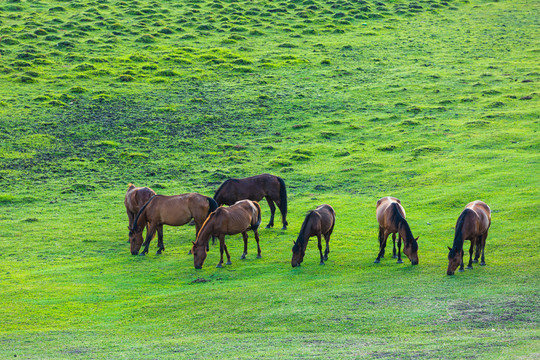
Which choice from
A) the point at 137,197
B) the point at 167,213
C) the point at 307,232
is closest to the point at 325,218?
the point at 307,232

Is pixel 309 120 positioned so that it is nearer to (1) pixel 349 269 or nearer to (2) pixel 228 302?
(1) pixel 349 269

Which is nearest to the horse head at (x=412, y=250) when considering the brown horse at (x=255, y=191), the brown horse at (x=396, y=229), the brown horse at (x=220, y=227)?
the brown horse at (x=396, y=229)

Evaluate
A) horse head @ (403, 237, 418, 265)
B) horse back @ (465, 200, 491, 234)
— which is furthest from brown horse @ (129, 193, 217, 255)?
horse back @ (465, 200, 491, 234)

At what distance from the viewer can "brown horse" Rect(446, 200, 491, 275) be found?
16250 mm

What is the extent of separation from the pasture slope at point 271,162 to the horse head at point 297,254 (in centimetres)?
41

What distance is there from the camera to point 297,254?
59.6 feet

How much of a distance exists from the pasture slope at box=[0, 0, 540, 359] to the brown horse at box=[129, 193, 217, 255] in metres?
0.69

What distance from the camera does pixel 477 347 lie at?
10.6 metres

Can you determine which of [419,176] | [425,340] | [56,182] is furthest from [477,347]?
[56,182]

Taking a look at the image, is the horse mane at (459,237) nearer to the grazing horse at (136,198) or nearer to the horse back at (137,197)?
the grazing horse at (136,198)

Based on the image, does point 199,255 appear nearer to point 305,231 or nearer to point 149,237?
point 149,237

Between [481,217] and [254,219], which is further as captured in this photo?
[254,219]

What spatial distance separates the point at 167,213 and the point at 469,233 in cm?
972

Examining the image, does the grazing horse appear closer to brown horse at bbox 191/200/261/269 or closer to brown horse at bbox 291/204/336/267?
brown horse at bbox 191/200/261/269
